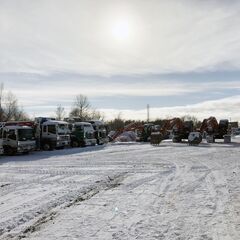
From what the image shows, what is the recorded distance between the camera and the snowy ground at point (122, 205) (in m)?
8.78

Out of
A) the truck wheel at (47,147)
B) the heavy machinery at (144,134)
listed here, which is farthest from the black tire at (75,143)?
the heavy machinery at (144,134)

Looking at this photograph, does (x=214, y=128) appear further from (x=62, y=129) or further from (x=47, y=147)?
(x=47, y=147)

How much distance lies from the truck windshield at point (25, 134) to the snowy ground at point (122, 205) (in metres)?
16.7

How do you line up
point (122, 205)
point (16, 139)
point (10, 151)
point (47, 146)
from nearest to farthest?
1. point (122, 205)
2. point (16, 139)
3. point (10, 151)
4. point (47, 146)

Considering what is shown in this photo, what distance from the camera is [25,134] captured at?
36500 millimetres

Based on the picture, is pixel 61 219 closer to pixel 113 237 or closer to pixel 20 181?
pixel 113 237

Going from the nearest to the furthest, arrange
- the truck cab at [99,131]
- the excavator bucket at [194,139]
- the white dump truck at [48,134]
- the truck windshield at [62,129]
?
the white dump truck at [48,134] → the truck windshield at [62,129] → the excavator bucket at [194,139] → the truck cab at [99,131]

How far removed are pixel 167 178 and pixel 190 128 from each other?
37.4m

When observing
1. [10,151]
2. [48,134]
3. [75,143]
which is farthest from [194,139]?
[10,151]

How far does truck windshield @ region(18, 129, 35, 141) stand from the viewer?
36.0 metres

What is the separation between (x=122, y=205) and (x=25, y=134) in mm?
25959

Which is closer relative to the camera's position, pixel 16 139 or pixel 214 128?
pixel 16 139

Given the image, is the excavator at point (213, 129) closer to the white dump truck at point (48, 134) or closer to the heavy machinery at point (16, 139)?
the white dump truck at point (48, 134)

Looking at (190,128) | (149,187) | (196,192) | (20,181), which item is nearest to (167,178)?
(149,187)
